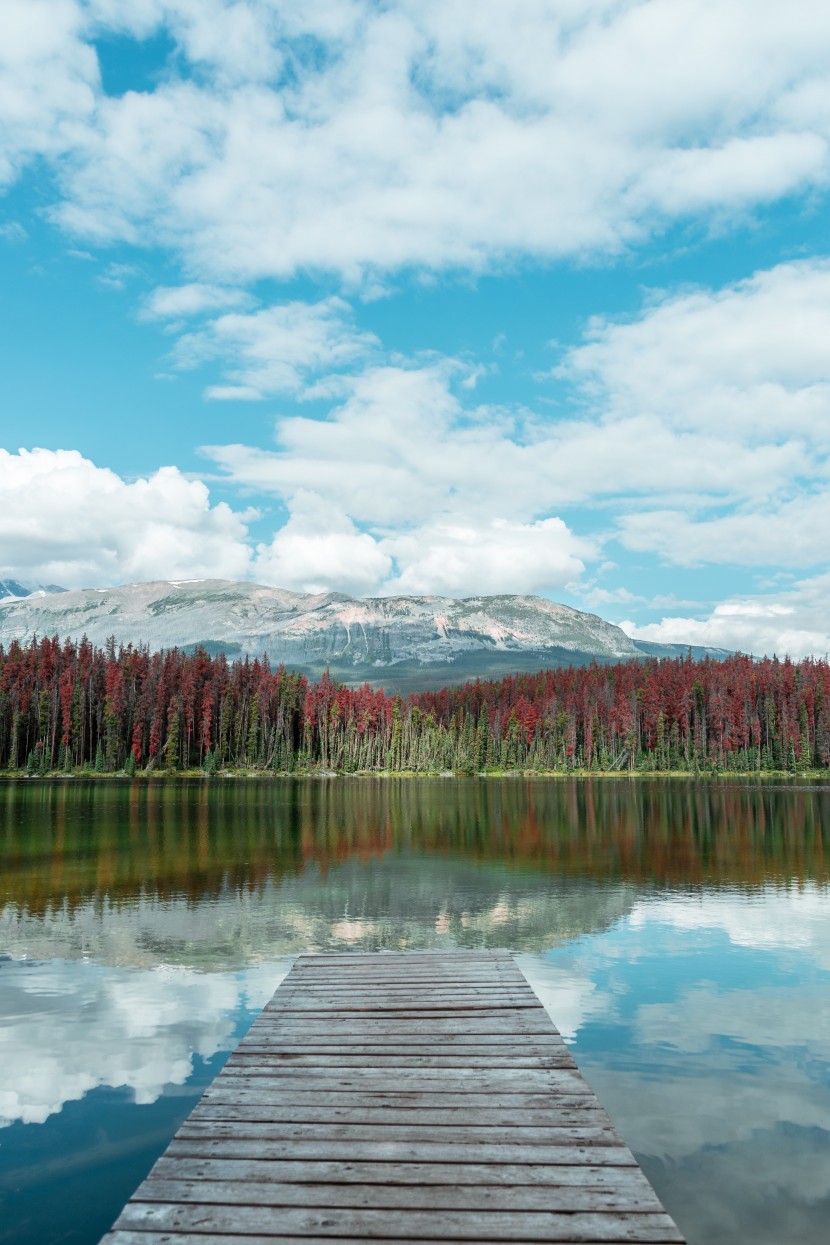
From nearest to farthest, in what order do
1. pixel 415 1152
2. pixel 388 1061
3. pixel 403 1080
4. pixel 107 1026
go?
1. pixel 415 1152
2. pixel 403 1080
3. pixel 388 1061
4. pixel 107 1026

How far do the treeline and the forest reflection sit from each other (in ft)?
199

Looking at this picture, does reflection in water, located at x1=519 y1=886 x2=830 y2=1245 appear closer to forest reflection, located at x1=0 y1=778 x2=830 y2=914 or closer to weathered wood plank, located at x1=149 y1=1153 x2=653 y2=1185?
weathered wood plank, located at x1=149 y1=1153 x2=653 y2=1185

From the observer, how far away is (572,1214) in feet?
26.5

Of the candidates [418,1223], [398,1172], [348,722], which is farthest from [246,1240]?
[348,722]

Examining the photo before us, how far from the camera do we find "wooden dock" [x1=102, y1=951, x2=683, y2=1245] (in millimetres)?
7863

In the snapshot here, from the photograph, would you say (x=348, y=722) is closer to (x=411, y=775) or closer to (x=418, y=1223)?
(x=411, y=775)

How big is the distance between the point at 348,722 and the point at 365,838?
134183 mm

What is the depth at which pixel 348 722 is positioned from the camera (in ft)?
616

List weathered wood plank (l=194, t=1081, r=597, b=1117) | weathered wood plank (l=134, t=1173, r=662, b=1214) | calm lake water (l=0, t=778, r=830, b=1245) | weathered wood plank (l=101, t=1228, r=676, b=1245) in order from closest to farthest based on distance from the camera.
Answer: weathered wood plank (l=101, t=1228, r=676, b=1245)
weathered wood plank (l=134, t=1173, r=662, b=1214)
weathered wood plank (l=194, t=1081, r=597, b=1117)
calm lake water (l=0, t=778, r=830, b=1245)

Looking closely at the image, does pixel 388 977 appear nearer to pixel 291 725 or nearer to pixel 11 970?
pixel 11 970

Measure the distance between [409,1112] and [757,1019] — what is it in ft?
39.3

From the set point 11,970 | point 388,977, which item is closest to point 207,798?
point 11,970

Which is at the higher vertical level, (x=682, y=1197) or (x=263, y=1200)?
(x=263, y=1200)

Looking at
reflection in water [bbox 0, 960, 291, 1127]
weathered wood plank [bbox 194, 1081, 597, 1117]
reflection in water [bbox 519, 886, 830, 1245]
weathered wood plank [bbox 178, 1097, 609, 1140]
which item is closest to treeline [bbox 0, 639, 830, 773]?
reflection in water [bbox 0, 960, 291, 1127]
